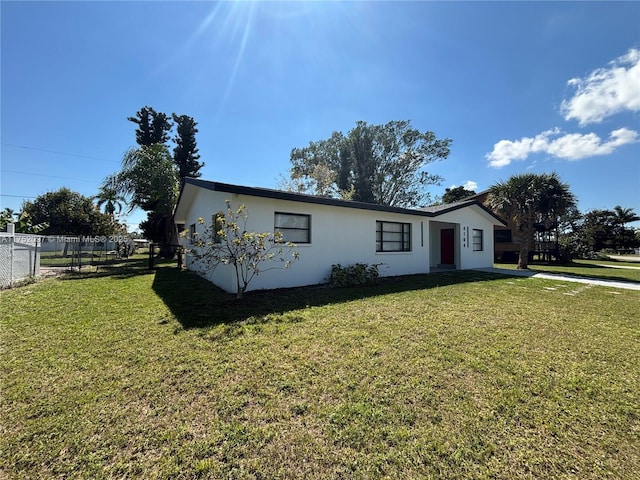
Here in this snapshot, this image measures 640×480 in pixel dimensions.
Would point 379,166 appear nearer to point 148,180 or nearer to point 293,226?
point 148,180

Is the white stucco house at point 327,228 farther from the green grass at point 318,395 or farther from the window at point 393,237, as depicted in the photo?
the green grass at point 318,395

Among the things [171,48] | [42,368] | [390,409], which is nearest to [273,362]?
[390,409]

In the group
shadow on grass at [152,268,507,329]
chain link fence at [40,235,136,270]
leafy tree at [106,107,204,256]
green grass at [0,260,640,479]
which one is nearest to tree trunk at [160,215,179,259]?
leafy tree at [106,107,204,256]

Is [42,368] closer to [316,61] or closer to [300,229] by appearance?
[300,229]

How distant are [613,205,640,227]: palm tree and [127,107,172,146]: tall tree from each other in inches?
2161

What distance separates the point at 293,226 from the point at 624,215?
50126 mm

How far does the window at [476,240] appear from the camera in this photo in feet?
47.0

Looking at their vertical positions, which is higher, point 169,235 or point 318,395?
point 169,235

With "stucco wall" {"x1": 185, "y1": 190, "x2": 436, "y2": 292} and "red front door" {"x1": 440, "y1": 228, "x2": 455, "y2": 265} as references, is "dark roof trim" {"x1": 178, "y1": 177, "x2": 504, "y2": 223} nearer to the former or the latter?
"stucco wall" {"x1": 185, "y1": 190, "x2": 436, "y2": 292}

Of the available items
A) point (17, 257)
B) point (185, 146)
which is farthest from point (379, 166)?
point (17, 257)

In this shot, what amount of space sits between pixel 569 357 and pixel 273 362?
12.8 feet

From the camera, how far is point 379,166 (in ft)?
98.9

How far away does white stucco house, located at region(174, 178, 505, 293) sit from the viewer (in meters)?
7.52

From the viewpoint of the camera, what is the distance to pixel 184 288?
813 cm
